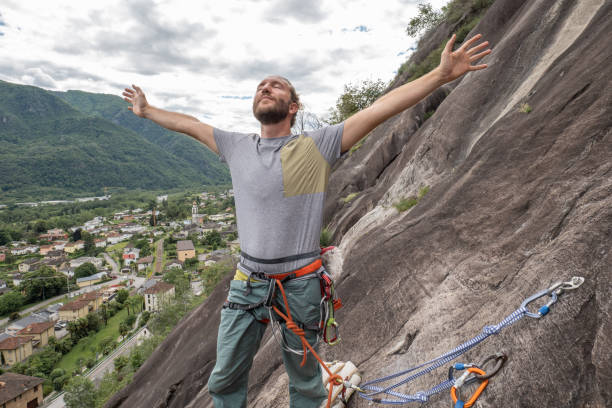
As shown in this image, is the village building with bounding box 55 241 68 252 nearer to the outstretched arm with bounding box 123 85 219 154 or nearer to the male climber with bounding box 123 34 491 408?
the outstretched arm with bounding box 123 85 219 154

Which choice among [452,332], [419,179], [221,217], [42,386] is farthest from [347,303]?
[221,217]

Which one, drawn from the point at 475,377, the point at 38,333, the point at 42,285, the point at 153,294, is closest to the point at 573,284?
the point at 475,377

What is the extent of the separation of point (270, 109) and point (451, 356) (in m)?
3.00

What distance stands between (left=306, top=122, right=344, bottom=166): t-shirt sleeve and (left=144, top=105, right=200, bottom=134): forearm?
141cm

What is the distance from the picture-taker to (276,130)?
3312 millimetres

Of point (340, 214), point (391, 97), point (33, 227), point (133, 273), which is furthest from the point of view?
point (33, 227)

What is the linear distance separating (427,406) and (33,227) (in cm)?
18074

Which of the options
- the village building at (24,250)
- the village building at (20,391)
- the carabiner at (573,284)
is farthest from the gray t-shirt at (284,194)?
the village building at (24,250)

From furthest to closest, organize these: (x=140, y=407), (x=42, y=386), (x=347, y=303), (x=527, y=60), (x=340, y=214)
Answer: (x=42, y=386)
(x=340, y=214)
(x=140, y=407)
(x=527, y=60)
(x=347, y=303)

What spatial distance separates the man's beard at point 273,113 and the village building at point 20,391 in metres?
52.1

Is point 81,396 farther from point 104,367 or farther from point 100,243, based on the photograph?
point 100,243

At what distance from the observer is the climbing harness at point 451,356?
2848 millimetres

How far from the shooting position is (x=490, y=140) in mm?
6766

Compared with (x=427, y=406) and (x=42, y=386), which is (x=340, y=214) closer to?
(x=427, y=406)
